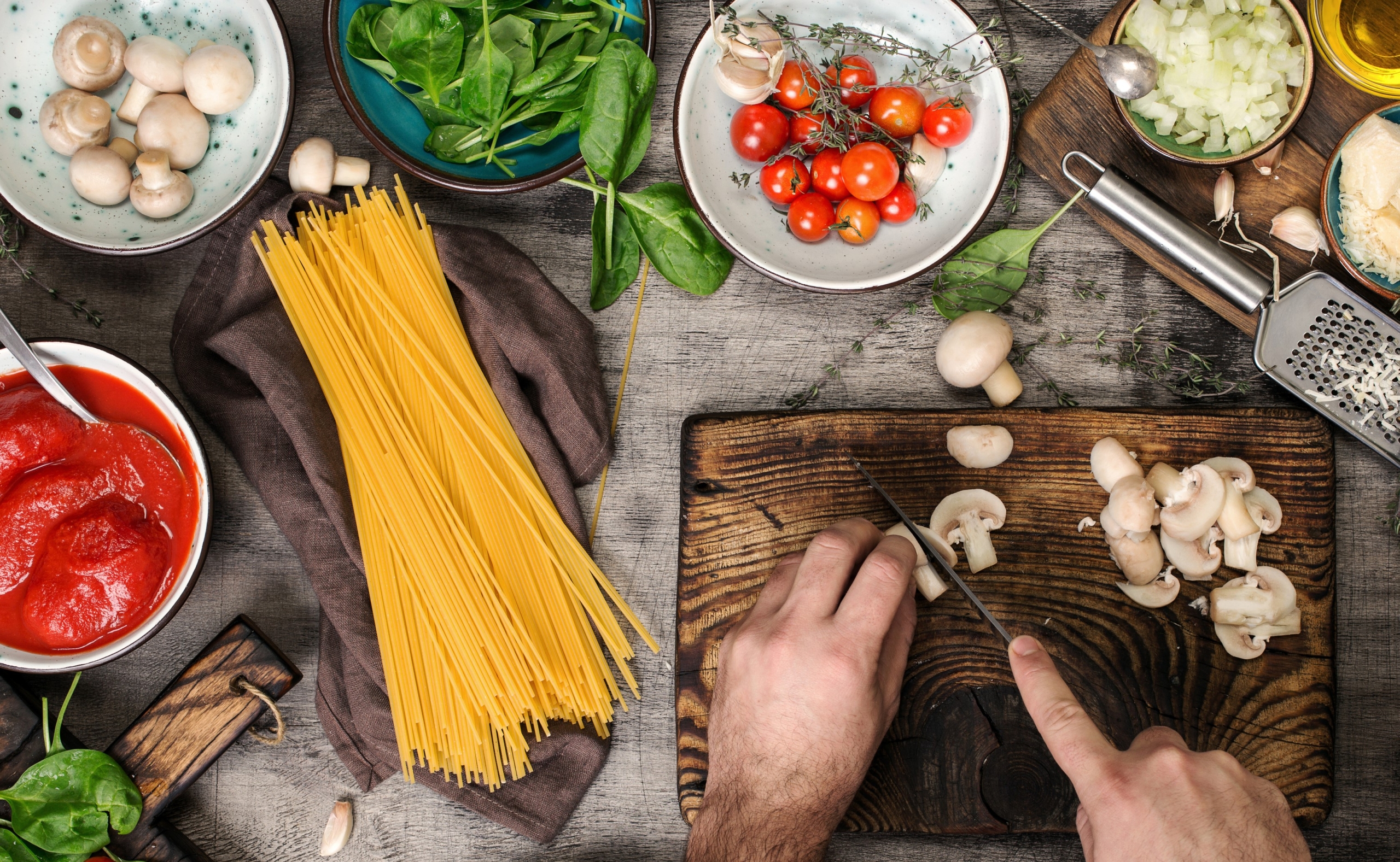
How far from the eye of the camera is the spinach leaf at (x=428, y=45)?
1.18 m

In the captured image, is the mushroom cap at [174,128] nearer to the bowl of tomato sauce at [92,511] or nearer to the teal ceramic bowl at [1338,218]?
the bowl of tomato sauce at [92,511]

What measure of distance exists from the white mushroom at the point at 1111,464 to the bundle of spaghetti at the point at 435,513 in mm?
770

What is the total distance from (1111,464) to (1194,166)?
0.48m

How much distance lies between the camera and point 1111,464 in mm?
1296

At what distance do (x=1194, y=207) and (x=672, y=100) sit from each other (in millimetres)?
863

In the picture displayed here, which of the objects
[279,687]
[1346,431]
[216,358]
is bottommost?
[1346,431]

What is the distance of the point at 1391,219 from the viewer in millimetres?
1231

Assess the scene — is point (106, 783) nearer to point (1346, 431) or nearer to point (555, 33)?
point (555, 33)

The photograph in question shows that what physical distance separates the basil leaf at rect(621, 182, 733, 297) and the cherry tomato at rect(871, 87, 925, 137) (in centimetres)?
30

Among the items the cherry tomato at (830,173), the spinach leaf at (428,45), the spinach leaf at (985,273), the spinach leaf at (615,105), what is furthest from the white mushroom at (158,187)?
the spinach leaf at (985,273)

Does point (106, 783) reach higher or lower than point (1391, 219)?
Answer: lower

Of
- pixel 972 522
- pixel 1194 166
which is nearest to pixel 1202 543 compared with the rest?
pixel 972 522

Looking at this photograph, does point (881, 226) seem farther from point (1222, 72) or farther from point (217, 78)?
point (217, 78)

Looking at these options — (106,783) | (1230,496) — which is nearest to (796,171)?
(1230,496)
